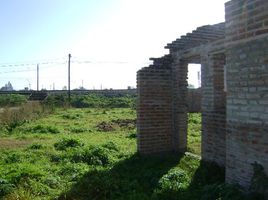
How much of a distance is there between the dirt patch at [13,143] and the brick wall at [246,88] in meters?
8.04

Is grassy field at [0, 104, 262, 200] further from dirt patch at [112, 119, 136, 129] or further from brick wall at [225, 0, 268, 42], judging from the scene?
dirt patch at [112, 119, 136, 129]

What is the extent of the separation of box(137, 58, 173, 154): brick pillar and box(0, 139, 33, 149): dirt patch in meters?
4.65

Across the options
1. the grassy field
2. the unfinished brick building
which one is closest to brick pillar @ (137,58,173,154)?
the unfinished brick building

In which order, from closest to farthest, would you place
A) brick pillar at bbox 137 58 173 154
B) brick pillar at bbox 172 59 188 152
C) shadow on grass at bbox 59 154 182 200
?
shadow on grass at bbox 59 154 182 200 → brick pillar at bbox 137 58 173 154 → brick pillar at bbox 172 59 188 152

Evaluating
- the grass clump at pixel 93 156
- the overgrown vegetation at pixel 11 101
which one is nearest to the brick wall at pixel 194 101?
→ the overgrown vegetation at pixel 11 101

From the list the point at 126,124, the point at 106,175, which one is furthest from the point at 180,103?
the point at 126,124

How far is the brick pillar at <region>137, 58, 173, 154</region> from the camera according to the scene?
9547 mm

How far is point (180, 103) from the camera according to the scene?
9711 mm

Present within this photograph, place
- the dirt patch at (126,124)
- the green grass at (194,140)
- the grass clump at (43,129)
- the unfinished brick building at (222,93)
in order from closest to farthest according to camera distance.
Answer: the unfinished brick building at (222,93)
the green grass at (194,140)
the grass clump at (43,129)
the dirt patch at (126,124)

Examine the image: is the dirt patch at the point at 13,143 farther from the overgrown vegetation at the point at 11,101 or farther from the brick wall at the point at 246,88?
the overgrown vegetation at the point at 11,101

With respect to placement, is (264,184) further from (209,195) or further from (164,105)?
(164,105)

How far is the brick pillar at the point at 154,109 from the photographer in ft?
31.3

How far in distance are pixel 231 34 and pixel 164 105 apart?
4190mm

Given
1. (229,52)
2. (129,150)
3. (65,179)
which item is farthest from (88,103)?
(229,52)
